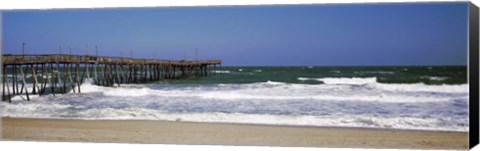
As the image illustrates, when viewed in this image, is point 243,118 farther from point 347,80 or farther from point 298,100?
point 347,80

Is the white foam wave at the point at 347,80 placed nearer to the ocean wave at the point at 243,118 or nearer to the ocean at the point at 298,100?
the ocean at the point at 298,100

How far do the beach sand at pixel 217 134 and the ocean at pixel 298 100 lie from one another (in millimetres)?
80

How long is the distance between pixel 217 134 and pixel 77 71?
9.90 ft

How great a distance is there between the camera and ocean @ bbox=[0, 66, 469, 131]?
7.78 m

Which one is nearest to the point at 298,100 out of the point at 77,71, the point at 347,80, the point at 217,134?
the point at 347,80

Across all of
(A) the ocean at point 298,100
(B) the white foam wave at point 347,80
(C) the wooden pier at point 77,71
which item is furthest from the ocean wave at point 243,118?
(C) the wooden pier at point 77,71

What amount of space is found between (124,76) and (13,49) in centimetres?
160

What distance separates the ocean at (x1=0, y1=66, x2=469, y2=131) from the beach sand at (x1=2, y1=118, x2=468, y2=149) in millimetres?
80

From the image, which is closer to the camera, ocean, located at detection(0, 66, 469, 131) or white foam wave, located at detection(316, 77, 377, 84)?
ocean, located at detection(0, 66, 469, 131)

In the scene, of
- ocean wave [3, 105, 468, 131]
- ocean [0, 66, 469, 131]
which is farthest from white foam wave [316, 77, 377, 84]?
ocean wave [3, 105, 468, 131]

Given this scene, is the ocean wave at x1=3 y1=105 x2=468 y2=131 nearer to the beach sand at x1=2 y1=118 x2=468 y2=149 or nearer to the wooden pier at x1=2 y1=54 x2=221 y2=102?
the beach sand at x1=2 y1=118 x2=468 y2=149

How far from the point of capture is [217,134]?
815 centimetres

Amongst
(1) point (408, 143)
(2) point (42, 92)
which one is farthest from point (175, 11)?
(1) point (408, 143)

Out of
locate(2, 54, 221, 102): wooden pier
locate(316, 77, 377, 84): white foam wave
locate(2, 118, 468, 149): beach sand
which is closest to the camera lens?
locate(2, 118, 468, 149): beach sand
